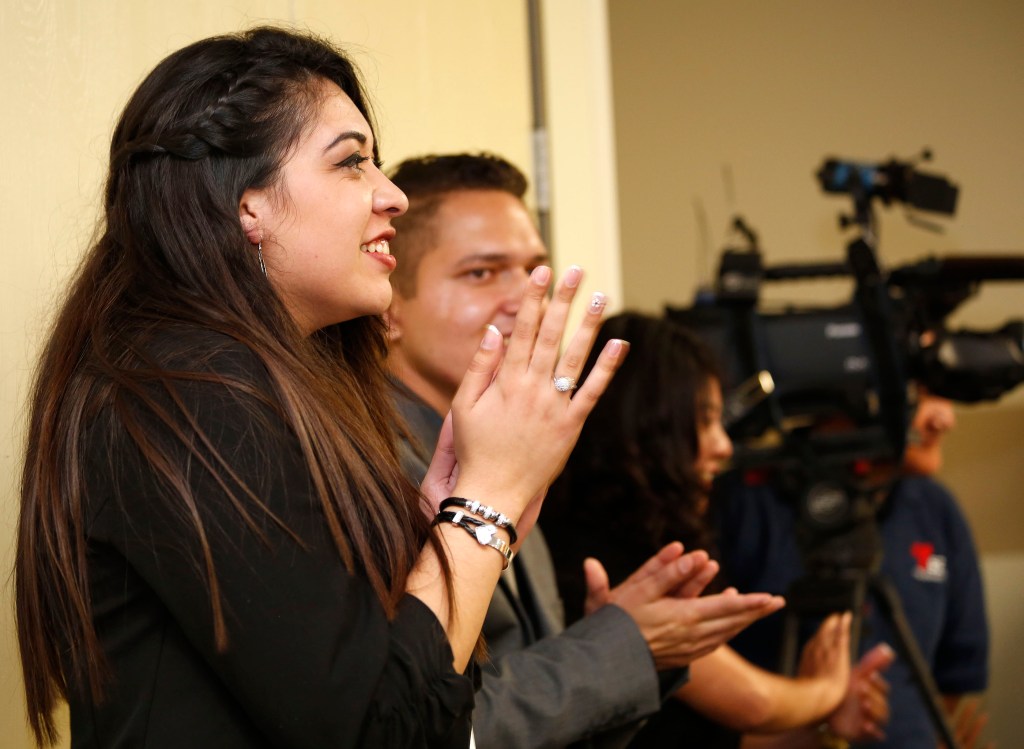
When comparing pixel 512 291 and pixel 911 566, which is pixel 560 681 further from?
pixel 911 566

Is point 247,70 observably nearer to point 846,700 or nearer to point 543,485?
point 543,485

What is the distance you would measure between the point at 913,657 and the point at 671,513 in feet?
1.94

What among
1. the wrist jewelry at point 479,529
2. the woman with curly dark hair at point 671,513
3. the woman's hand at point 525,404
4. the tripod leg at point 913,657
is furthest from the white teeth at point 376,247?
the tripod leg at point 913,657

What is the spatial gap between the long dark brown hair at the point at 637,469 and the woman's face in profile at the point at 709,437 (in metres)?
0.01

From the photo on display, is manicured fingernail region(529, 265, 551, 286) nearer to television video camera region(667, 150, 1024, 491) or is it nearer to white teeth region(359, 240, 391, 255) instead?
white teeth region(359, 240, 391, 255)

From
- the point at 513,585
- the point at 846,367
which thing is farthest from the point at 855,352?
the point at 513,585

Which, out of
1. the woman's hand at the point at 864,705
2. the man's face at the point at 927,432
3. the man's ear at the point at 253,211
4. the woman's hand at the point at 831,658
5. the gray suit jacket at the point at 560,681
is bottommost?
the woman's hand at the point at 864,705

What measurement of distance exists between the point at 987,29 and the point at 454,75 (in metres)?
2.04

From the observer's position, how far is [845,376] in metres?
1.92

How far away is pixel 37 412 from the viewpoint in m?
0.78

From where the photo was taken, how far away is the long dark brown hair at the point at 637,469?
4.91 ft

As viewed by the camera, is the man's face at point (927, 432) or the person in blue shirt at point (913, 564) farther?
the man's face at point (927, 432)

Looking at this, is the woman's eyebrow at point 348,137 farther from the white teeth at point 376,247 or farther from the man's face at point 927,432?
the man's face at point 927,432

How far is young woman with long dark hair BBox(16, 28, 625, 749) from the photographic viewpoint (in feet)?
2.23
